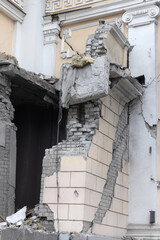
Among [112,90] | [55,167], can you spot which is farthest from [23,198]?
[112,90]

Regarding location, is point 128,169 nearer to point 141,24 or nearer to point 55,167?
point 55,167

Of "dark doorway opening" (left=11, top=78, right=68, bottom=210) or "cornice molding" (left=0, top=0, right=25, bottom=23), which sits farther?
"cornice molding" (left=0, top=0, right=25, bottom=23)

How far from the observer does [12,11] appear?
10.4m

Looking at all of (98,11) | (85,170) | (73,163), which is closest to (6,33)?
(98,11)

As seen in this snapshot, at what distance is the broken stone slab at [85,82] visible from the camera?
7.71m

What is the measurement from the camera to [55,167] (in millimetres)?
7773

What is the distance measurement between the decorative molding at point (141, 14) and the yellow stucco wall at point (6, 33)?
8.95 feet

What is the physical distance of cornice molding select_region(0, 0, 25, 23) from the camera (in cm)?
Result: 1015

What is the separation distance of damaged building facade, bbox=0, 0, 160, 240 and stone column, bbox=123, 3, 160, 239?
0.8 inches

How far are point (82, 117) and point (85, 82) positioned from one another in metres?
0.74

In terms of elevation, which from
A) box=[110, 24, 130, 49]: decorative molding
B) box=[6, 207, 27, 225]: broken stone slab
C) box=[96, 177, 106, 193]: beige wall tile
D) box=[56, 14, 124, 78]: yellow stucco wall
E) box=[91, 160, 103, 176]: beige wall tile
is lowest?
box=[6, 207, 27, 225]: broken stone slab

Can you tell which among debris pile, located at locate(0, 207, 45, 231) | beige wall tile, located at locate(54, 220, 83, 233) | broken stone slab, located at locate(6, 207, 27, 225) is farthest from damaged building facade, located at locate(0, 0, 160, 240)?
broken stone slab, located at locate(6, 207, 27, 225)

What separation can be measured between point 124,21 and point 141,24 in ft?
1.42

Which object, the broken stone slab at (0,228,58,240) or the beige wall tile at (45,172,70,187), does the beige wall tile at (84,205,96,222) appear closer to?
the beige wall tile at (45,172,70,187)
